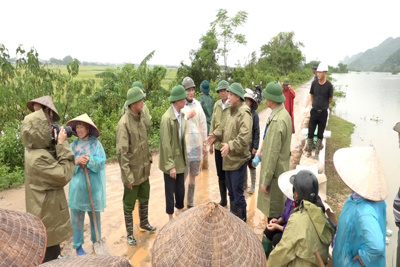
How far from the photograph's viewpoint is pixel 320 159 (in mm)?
6109

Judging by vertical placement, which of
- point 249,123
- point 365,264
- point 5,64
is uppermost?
point 5,64

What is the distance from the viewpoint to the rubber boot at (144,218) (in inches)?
151

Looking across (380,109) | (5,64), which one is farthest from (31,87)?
(380,109)

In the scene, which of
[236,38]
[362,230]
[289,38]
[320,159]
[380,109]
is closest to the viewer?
[362,230]

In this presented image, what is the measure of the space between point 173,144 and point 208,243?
237cm

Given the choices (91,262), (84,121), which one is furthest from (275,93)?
(91,262)

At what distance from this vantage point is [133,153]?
11.4 ft

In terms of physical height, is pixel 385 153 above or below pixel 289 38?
below

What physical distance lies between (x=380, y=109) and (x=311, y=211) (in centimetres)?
2010

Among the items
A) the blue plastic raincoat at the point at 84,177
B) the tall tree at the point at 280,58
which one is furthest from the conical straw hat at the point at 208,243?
the tall tree at the point at 280,58

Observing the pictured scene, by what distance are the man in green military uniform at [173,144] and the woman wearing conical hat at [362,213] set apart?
1.99m

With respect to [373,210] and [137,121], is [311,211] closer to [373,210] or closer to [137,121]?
[373,210]

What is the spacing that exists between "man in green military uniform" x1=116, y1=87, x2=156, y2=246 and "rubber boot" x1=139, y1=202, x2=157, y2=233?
104 millimetres

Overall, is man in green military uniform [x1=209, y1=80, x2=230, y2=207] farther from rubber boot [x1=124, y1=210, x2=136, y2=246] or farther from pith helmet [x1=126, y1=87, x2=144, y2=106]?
rubber boot [x1=124, y1=210, x2=136, y2=246]
